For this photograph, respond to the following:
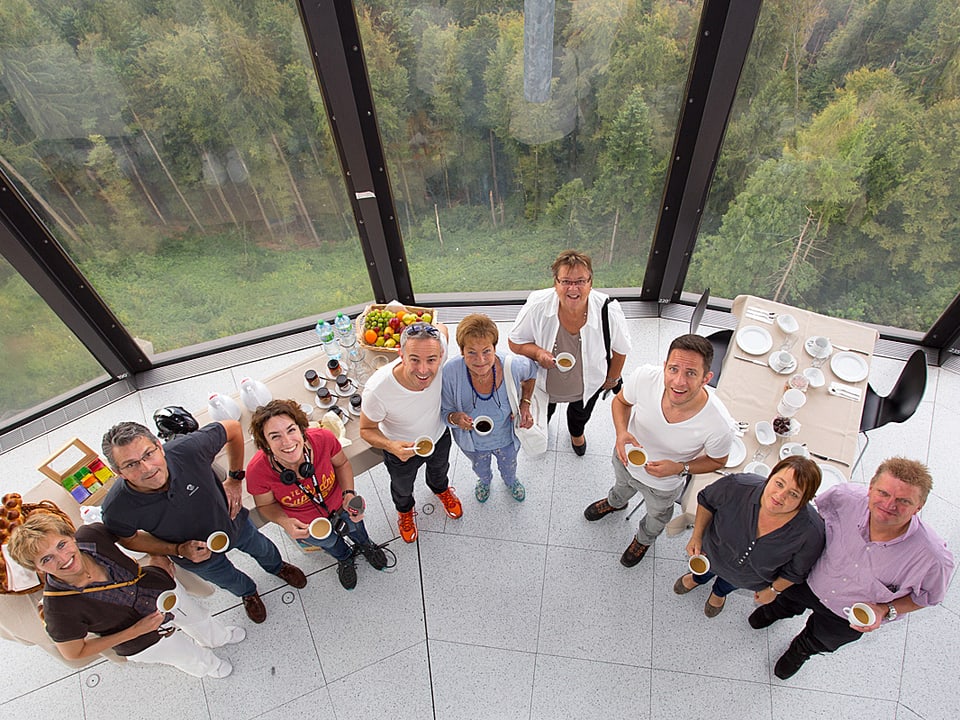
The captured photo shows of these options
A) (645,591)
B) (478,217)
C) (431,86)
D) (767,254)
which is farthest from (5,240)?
(767,254)

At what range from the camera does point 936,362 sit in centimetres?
443

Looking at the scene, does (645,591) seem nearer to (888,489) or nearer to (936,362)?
(888,489)

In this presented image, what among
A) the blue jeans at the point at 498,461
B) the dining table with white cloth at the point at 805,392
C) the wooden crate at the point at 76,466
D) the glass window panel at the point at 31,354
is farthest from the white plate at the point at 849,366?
the glass window panel at the point at 31,354

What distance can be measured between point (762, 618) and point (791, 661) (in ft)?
0.74

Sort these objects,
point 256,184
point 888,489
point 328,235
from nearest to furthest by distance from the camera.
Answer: point 888,489 → point 256,184 → point 328,235

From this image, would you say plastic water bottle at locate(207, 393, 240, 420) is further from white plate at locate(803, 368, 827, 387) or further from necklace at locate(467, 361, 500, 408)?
white plate at locate(803, 368, 827, 387)

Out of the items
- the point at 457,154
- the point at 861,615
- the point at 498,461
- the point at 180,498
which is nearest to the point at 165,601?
the point at 180,498

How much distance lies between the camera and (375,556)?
3.36 m

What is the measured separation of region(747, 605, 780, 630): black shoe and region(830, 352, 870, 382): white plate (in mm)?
1364

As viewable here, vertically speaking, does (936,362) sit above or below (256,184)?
below

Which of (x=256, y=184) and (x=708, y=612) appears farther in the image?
(x=256, y=184)

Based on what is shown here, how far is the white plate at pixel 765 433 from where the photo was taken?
2873 mm

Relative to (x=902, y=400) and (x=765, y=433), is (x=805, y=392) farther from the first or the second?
(x=902, y=400)

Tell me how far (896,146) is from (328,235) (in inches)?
160
